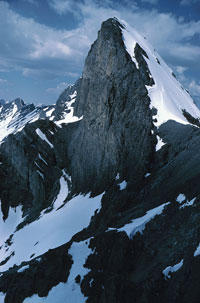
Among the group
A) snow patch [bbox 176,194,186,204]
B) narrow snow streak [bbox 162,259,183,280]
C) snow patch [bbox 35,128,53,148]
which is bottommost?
narrow snow streak [bbox 162,259,183,280]

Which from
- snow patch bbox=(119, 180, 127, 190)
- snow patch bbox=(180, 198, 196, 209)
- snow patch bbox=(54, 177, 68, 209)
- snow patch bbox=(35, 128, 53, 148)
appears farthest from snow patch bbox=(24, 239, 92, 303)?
snow patch bbox=(35, 128, 53, 148)

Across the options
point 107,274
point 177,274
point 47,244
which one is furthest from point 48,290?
point 47,244

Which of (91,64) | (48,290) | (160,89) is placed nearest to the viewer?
(48,290)

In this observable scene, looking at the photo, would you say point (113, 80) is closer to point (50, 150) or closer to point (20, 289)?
point (50, 150)

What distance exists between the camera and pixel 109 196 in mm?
44812

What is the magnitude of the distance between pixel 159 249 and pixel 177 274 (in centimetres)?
415

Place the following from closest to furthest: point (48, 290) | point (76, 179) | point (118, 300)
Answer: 1. point (118, 300)
2. point (48, 290)
3. point (76, 179)

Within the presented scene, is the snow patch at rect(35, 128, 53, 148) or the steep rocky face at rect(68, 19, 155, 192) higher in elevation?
the snow patch at rect(35, 128, 53, 148)

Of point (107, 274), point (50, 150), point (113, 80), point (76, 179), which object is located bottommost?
point (107, 274)

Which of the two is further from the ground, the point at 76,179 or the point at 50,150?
the point at 50,150

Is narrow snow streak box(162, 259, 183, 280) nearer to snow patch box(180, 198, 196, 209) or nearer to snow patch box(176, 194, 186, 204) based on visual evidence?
snow patch box(180, 198, 196, 209)

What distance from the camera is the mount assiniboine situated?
881 inches

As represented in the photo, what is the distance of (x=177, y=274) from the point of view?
18859mm

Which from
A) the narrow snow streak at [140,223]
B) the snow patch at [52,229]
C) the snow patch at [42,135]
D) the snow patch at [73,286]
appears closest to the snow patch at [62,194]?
the snow patch at [52,229]
